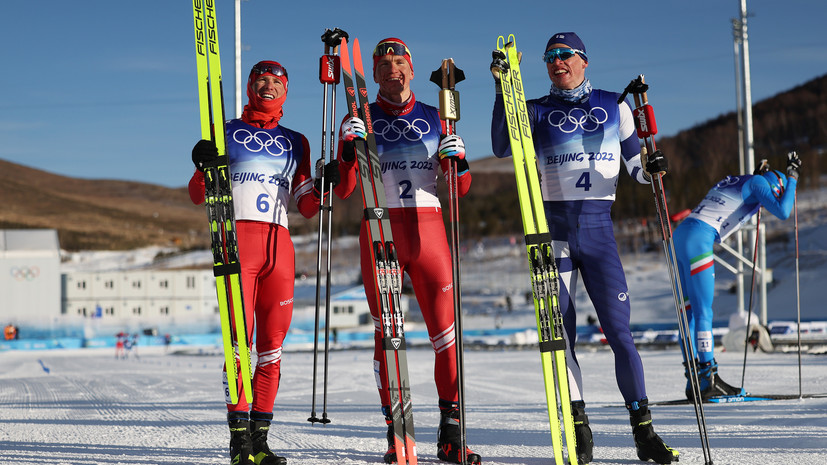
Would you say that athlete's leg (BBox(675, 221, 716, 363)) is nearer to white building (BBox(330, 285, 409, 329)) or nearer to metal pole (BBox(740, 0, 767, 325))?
metal pole (BBox(740, 0, 767, 325))

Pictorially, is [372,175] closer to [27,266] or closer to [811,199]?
[27,266]

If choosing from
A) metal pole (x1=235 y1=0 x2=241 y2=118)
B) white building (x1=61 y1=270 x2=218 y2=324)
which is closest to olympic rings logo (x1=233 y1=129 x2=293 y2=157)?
metal pole (x1=235 y1=0 x2=241 y2=118)

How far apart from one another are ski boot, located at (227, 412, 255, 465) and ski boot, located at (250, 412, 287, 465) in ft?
0.29

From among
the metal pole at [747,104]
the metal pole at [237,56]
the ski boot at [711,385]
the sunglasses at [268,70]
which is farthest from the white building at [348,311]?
the sunglasses at [268,70]

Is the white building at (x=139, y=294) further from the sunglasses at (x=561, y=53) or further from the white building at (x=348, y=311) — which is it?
the sunglasses at (x=561, y=53)

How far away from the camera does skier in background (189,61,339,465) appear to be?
13.4 feet

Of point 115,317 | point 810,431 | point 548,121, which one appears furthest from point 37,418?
point 115,317

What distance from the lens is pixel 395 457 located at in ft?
13.5

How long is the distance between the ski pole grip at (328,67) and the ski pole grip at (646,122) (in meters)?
1.87

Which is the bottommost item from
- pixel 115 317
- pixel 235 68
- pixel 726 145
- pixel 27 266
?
pixel 115 317

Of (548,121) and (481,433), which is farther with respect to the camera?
(481,433)

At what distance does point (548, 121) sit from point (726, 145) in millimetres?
117507

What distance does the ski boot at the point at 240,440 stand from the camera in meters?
3.81

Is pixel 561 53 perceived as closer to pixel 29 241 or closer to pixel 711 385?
pixel 711 385
